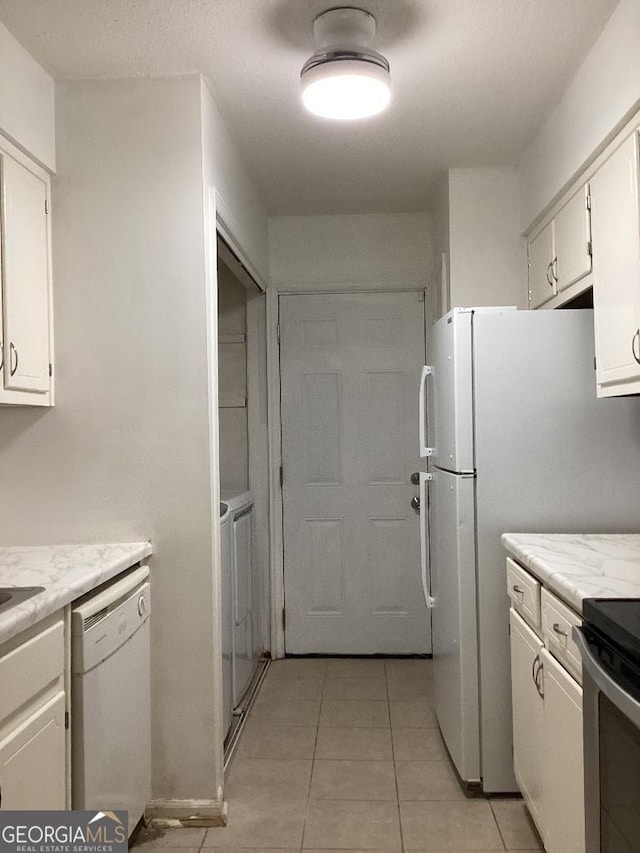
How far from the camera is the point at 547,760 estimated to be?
6.48ft

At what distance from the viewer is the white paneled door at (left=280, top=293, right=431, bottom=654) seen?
4.15 m

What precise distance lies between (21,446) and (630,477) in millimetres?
2079

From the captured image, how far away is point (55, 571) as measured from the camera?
2033mm

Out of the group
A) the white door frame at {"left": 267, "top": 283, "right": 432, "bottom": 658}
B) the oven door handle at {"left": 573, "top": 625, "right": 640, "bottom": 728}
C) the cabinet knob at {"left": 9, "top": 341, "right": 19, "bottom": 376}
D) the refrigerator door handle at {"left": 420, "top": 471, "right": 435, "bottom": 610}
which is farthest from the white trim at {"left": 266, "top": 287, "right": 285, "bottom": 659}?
the oven door handle at {"left": 573, "top": 625, "right": 640, "bottom": 728}

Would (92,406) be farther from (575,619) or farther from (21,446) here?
(575,619)

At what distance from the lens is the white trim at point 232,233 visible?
8.96ft

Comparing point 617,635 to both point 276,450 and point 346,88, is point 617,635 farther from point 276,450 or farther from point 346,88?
point 276,450

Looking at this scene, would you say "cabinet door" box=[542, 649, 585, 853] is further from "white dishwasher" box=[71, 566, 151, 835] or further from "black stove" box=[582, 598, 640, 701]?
"white dishwasher" box=[71, 566, 151, 835]

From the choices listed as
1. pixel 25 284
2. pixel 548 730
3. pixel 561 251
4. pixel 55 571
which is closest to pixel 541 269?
pixel 561 251

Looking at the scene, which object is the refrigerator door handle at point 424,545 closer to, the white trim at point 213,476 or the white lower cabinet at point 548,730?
the white lower cabinet at point 548,730

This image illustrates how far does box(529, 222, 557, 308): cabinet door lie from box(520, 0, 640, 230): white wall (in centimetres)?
10

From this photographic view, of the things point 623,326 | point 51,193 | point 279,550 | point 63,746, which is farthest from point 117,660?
point 279,550

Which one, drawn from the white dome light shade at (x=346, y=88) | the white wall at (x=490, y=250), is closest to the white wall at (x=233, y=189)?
the white dome light shade at (x=346, y=88)

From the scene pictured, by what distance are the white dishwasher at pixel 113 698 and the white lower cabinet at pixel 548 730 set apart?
46.4 inches
